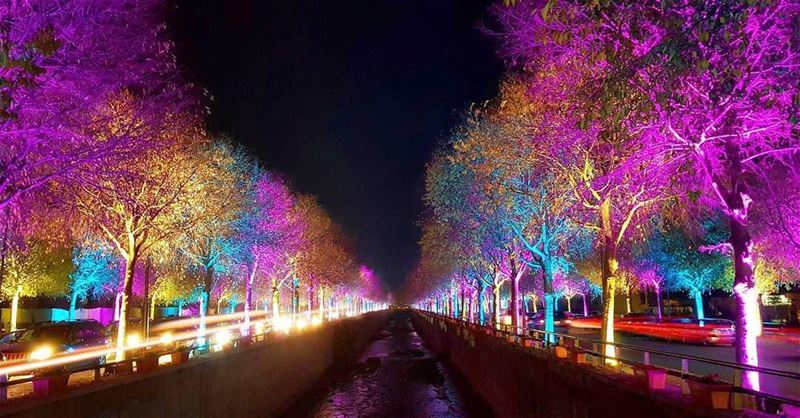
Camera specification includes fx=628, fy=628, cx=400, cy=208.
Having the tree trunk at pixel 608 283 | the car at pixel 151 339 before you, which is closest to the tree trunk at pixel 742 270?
the tree trunk at pixel 608 283

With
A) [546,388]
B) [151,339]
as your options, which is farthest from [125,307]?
[546,388]

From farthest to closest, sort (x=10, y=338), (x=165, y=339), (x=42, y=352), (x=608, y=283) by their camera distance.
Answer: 1. (x=165, y=339)
2. (x=10, y=338)
3. (x=42, y=352)
4. (x=608, y=283)

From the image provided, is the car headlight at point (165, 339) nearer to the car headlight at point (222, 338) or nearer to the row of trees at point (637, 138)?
the car headlight at point (222, 338)

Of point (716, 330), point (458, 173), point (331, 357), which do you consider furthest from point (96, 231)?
point (716, 330)

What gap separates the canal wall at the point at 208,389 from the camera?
32.5 feet

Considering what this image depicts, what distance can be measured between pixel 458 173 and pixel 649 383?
2151 centimetres

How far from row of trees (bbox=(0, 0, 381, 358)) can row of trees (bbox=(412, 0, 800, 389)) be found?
25.3ft

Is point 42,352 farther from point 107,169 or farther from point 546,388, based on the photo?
point 546,388

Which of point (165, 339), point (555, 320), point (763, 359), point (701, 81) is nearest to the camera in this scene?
point (701, 81)

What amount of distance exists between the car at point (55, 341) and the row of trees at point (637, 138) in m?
17.3

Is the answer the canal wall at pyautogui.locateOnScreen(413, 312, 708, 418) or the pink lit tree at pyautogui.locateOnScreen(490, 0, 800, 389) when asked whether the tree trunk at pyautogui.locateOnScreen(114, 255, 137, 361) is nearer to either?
the canal wall at pyautogui.locateOnScreen(413, 312, 708, 418)

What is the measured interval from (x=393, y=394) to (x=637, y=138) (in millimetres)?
23170

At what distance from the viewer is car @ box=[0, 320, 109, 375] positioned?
76.8ft

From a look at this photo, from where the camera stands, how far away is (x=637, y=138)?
12664 millimetres
